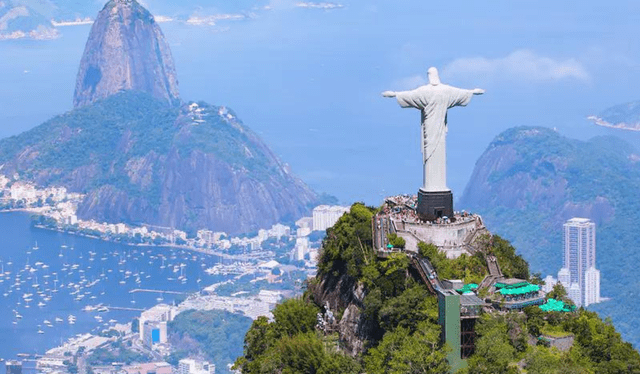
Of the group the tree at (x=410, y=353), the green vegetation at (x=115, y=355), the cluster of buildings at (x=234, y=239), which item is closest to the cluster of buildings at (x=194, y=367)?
the green vegetation at (x=115, y=355)

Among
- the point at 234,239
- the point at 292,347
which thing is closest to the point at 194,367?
the point at 234,239

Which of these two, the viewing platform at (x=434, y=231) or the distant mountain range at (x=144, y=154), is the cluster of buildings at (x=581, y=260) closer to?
the distant mountain range at (x=144, y=154)

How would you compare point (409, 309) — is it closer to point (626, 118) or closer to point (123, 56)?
point (626, 118)

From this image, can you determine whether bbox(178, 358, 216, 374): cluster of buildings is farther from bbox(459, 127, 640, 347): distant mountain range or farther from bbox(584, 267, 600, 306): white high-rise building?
bbox(459, 127, 640, 347): distant mountain range

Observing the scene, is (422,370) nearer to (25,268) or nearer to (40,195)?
(25,268)

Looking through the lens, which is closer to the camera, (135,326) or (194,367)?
(194,367)

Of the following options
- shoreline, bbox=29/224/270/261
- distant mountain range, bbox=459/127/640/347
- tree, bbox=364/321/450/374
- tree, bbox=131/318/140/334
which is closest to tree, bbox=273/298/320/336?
tree, bbox=364/321/450/374

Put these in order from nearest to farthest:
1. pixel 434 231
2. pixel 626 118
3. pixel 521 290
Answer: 1. pixel 521 290
2. pixel 434 231
3. pixel 626 118
